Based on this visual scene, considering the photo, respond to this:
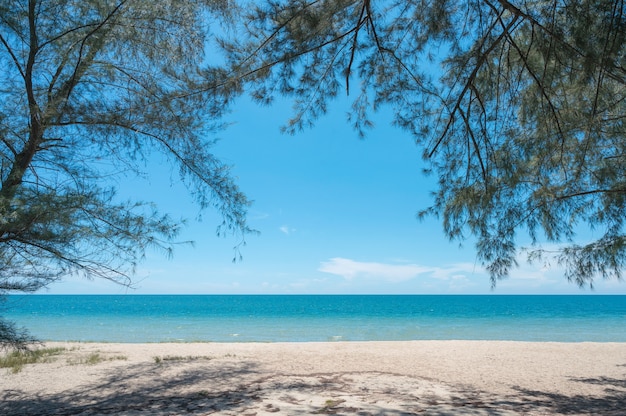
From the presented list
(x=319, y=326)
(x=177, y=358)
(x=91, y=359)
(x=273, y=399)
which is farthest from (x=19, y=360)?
(x=319, y=326)

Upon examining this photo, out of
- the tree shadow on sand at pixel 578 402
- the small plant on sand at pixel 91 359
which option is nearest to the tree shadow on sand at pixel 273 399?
the tree shadow on sand at pixel 578 402

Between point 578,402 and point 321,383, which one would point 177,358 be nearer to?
point 321,383

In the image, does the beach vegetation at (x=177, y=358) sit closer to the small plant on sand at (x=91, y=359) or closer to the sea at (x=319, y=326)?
the small plant on sand at (x=91, y=359)

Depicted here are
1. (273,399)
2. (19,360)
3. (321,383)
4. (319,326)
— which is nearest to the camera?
(273,399)

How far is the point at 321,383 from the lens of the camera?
5.32 m

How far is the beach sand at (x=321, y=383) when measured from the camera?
4246 millimetres

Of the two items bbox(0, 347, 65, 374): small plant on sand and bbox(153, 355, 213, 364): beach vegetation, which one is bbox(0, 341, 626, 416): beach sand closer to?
bbox(153, 355, 213, 364): beach vegetation

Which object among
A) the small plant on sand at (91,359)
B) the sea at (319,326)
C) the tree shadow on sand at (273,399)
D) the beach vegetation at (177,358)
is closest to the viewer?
the tree shadow on sand at (273,399)

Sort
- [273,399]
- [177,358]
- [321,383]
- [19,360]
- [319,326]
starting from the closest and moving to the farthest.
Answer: [273,399] → [321,383] → [19,360] → [177,358] → [319,326]

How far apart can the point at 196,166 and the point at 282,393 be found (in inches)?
102

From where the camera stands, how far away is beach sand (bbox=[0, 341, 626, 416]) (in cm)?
425

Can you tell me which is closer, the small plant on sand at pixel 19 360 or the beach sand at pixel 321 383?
the beach sand at pixel 321 383

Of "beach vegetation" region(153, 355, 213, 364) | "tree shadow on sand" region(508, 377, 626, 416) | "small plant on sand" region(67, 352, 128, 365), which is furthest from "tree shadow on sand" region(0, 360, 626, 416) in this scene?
"small plant on sand" region(67, 352, 128, 365)

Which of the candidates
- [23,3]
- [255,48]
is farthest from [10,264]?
[255,48]
